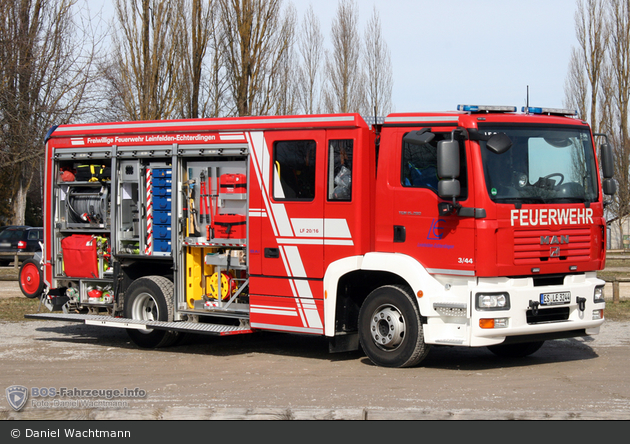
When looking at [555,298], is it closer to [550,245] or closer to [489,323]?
[550,245]

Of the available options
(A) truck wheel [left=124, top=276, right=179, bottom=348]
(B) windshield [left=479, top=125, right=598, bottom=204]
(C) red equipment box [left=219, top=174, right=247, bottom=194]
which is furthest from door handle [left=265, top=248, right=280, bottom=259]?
(B) windshield [left=479, top=125, right=598, bottom=204]

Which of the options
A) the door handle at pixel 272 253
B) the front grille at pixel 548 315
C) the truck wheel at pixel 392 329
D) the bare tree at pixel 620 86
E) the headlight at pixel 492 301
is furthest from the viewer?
the bare tree at pixel 620 86

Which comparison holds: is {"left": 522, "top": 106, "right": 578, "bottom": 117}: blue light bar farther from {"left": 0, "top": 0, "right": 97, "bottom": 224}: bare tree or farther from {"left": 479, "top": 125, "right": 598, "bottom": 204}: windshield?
{"left": 0, "top": 0, "right": 97, "bottom": 224}: bare tree

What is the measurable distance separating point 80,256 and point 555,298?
714 cm

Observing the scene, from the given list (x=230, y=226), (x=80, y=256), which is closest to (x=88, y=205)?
(x=80, y=256)

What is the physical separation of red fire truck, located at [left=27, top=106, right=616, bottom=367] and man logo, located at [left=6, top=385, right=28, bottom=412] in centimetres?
287

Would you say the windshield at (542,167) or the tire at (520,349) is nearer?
the windshield at (542,167)

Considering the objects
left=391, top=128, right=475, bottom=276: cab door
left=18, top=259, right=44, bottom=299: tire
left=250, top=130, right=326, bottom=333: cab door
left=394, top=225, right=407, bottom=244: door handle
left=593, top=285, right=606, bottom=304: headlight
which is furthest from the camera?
left=18, top=259, right=44, bottom=299: tire

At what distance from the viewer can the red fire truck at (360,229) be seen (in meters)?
9.09

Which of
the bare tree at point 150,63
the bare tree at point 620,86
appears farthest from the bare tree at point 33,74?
the bare tree at point 620,86

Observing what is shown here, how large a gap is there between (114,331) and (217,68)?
1572 cm

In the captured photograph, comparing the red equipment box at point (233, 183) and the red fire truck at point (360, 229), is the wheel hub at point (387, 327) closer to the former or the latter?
the red fire truck at point (360, 229)

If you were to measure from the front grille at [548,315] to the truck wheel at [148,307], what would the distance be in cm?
511

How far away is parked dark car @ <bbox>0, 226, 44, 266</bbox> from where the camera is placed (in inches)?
1278
